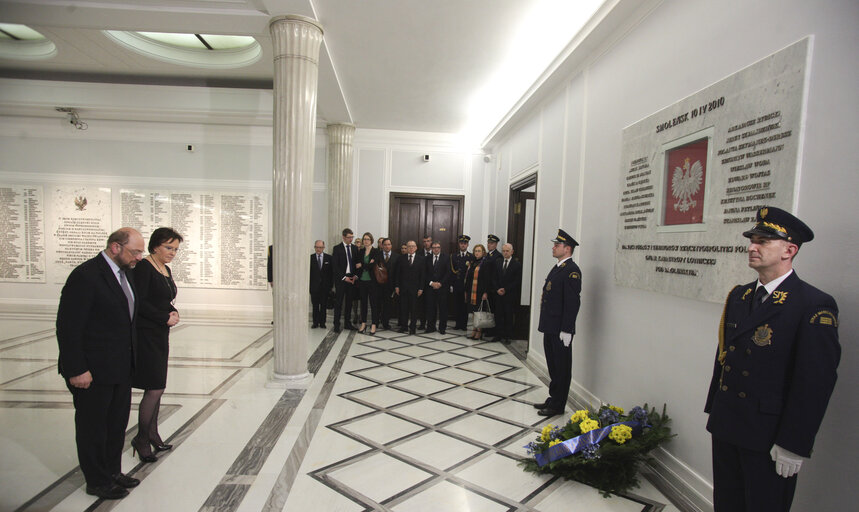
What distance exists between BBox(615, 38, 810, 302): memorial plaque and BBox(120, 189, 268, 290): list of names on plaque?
21.8ft

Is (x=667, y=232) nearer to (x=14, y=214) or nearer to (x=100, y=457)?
(x=100, y=457)

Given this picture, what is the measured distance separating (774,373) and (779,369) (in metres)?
0.02

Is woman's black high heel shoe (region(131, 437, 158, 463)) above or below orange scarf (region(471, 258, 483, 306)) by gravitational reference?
below

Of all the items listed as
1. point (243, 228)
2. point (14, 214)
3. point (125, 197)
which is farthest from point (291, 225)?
point (14, 214)

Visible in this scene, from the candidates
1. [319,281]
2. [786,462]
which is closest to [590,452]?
[786,462]

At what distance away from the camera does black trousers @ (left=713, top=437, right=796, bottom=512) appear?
1498 millimetres

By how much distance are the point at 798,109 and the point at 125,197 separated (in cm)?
928

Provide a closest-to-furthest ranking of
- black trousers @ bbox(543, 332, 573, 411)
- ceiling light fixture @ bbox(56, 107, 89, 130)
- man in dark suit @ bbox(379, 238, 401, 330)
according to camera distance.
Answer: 1. black trousers @ bbox(543, 332, 573, 411)
2. man in dark suit @ bbox(379, 238, 401, 330)
3. ceiling light fixture @ bbox(56, 107, 89, 130)

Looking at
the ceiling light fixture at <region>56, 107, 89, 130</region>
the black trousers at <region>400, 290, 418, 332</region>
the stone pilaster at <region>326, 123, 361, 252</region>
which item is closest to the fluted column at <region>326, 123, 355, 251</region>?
the stone pilaster at <region>326, 123, 361, 252</region>

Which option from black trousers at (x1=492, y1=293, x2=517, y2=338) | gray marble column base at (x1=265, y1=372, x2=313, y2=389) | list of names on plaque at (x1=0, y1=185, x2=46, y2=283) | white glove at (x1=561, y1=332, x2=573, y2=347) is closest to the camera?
white glove at (x1=561, y1=332, x2=573, y2=347)

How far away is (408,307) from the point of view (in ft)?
22.1

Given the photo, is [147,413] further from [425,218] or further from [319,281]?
[425,218]

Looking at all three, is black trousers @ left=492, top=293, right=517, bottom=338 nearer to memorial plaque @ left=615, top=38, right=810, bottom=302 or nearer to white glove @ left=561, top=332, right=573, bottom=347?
white glove @ left=561, top=332, right=573, bottom=347

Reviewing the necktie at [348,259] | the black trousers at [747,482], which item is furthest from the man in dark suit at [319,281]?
the black trousers at [747,482]
